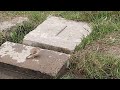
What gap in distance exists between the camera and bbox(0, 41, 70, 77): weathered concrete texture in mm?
2568

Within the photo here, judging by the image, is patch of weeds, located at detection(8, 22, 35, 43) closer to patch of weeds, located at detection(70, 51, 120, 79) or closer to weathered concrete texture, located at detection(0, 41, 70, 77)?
weathered concrete texture, located at detection(0, 41, 70, 77)

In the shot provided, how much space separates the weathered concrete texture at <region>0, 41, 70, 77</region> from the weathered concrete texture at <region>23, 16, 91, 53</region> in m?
0.17

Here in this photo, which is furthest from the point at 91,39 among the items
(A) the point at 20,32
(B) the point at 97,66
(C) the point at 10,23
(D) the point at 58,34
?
(C) the point at 10,23

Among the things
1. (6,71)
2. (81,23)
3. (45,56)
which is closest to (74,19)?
(81,23)

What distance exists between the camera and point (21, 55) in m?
2.81

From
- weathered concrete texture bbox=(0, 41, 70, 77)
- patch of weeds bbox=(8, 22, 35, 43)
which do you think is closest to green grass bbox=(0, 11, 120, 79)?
patch of weeds bbox=(8, 22, 35, 43)

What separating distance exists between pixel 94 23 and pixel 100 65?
1.00m

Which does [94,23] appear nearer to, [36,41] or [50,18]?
[50,18]

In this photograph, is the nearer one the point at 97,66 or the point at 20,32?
the point at 97,66

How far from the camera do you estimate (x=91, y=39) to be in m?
3.17

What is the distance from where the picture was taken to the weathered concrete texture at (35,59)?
2.57m

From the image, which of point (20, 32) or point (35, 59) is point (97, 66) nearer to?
point (35, 59)

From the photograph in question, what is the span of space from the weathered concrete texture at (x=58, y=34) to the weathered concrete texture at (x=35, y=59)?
165 millimetres

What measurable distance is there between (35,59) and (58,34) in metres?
0.67
